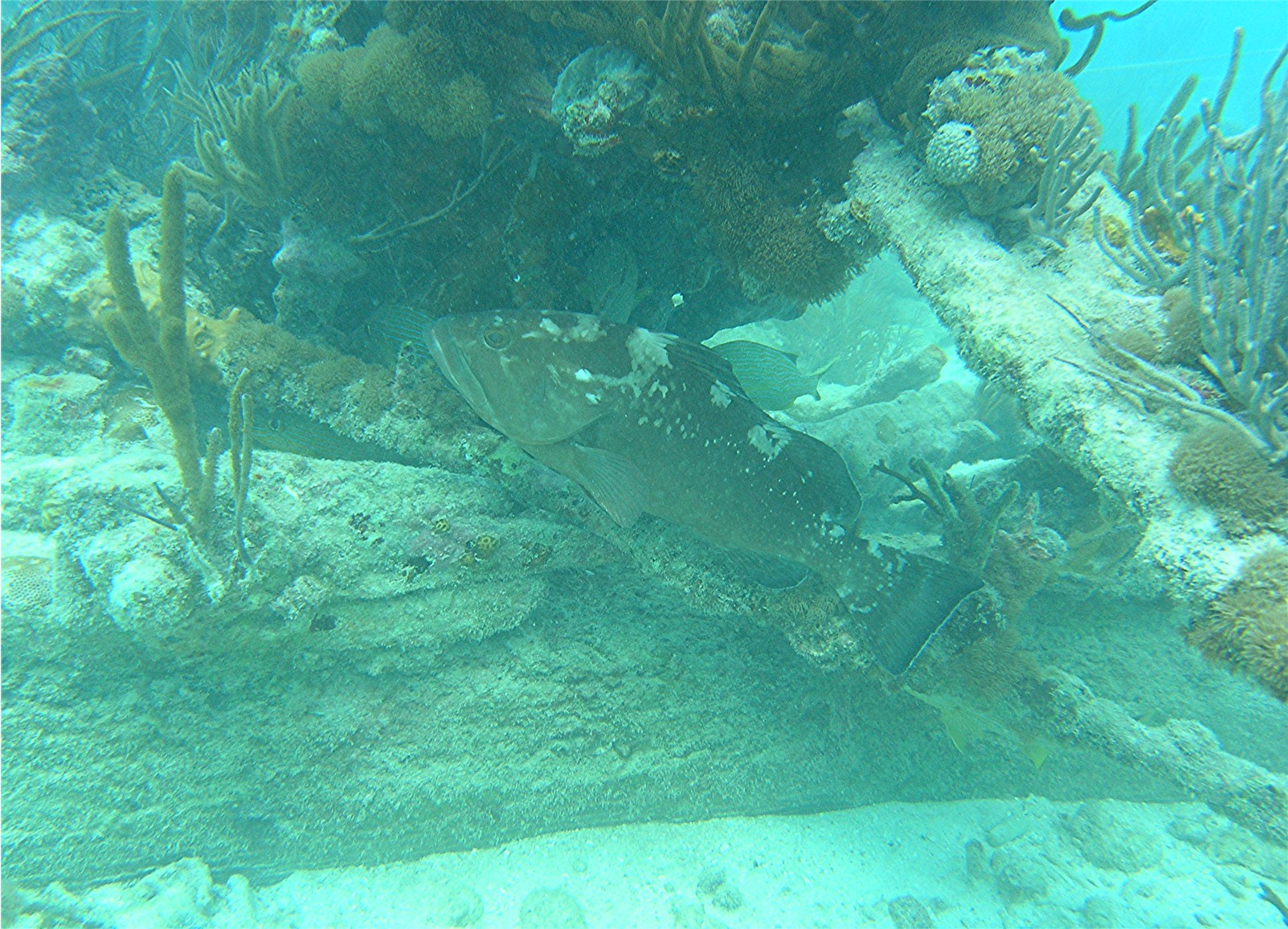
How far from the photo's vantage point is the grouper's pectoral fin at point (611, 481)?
265 cm

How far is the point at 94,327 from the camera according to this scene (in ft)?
13.1

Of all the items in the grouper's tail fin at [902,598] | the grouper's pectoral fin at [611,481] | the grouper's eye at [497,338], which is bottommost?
the grouper's tail fin at [902,598]

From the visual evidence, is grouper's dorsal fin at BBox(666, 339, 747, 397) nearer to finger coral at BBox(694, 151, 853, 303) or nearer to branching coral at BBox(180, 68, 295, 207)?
finger coral at BBox(694, 151, 853, 303)

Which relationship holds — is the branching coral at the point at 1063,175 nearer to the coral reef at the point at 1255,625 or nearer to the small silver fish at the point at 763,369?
the small silver fish at the point at 763,369

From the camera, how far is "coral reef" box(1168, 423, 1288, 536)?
1.68 meters

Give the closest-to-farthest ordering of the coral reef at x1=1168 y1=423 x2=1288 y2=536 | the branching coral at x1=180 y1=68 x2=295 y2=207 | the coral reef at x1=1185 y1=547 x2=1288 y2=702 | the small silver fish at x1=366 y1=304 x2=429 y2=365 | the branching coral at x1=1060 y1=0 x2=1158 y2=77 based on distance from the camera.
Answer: the coral reef at x1=1185 y1=547 x2=1288 y2=702 < the coral reef at x1=1168 y1=423 x2=1288 y2=536 < the branching coral at x1=1060 y1=0 x2=1158 y2=77 < the small silver fish at x1=366 y1=304 x2=429 y2=365 < the branching coral at x1=180 y1=68 x2=295 y2=207

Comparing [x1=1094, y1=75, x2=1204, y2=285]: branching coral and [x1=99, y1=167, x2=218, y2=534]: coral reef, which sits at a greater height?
[x1=1094, y1=75, x2=1204, y2=285]: branching coral

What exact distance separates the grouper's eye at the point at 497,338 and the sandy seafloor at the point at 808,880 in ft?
11.6

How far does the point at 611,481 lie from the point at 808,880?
3.42m

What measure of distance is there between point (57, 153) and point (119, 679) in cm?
477

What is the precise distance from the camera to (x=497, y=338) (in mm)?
2760

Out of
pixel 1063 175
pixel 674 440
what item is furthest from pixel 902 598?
pixel 1063 175

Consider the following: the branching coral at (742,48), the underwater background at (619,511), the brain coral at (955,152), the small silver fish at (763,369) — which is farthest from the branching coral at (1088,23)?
the small silver fish at (763,369)

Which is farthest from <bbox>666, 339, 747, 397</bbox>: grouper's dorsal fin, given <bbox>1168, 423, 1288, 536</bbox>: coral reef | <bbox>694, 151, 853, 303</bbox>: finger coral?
<bbox>1168, 423, 1288, 536</bbox>: coral reef
